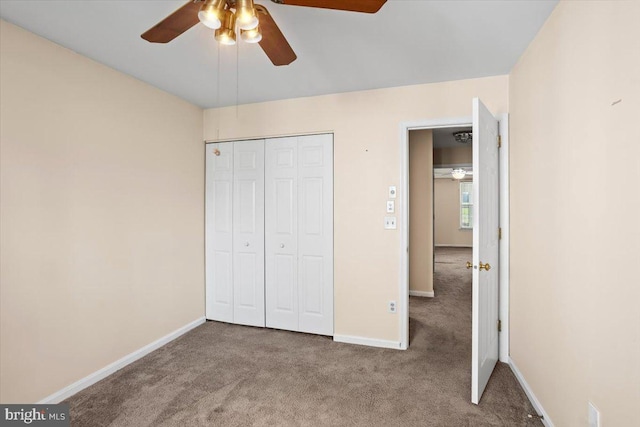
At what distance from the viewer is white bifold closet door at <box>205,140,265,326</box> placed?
3.51m

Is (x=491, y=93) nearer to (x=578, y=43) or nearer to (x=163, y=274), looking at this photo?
(x=578, y=43)

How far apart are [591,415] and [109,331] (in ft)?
10.3

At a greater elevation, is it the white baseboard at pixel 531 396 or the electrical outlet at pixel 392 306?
the electrical outlet at pixel 392 306

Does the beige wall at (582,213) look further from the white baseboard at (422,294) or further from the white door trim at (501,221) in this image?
the white baseboard at (422,294)

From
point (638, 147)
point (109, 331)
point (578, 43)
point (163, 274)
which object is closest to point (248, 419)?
point (109, 331)

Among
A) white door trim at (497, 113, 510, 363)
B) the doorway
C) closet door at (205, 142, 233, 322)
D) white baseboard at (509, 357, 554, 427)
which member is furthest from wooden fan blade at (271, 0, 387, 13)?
closet door at (205, 142, 233, 322)

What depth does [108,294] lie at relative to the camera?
2551mm

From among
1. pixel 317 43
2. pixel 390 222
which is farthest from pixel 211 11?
pixel 390 222

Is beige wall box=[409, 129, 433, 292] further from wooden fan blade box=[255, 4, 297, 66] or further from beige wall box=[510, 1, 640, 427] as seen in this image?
wooden fan blade box=[255, 4, 297, 66]

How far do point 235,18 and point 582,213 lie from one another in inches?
72.3

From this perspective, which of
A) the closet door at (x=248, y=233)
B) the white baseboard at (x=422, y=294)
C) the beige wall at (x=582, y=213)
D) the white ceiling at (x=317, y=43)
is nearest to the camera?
the beige wall at (x=582, y=213)

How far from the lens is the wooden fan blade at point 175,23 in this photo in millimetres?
1312

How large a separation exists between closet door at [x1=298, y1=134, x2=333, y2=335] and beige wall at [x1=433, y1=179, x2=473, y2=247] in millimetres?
8296
